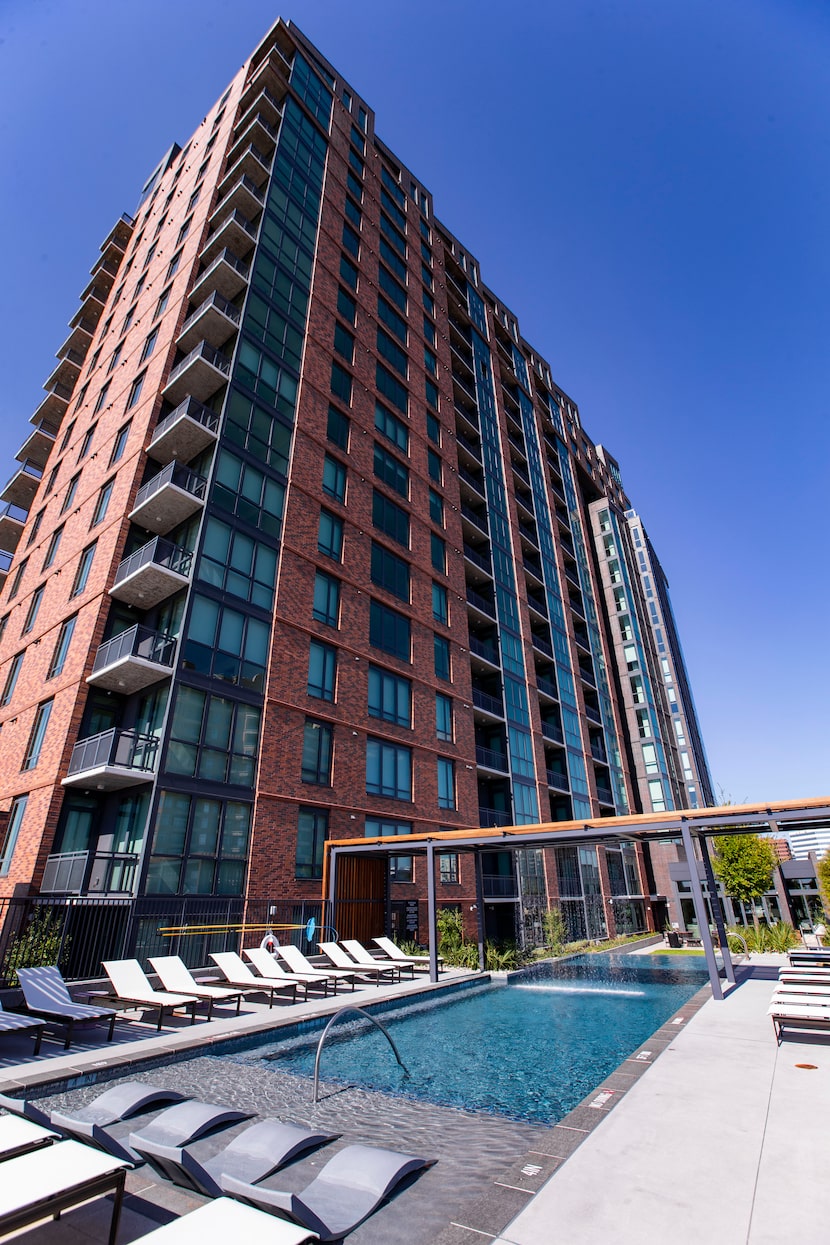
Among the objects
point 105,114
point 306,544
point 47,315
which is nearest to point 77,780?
point 306,544

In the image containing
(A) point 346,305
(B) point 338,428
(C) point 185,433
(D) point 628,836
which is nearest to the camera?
(D) point 628,836

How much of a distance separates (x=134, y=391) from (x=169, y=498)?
7.69 metres

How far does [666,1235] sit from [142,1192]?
3.37 metres

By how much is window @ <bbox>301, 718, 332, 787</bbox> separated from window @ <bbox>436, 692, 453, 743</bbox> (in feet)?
21.8

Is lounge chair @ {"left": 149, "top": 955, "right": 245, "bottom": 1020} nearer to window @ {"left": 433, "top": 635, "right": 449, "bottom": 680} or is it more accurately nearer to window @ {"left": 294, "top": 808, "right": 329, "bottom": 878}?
window @ {"left": 294, "top": 808, "right": 329, "bottom": 878}

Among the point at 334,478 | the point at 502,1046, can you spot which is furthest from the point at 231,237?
the point at 502,1046

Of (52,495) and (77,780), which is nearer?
(77,780)

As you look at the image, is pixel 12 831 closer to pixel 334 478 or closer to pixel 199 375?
pixel 199 375

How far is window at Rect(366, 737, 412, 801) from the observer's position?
67.6 feet

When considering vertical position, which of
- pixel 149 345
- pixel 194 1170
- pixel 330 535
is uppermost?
pixel 149 345

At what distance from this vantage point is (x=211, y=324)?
2023 centimetres

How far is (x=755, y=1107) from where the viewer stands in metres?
5.35

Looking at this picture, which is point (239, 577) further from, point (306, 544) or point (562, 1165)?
point (562, 1165)

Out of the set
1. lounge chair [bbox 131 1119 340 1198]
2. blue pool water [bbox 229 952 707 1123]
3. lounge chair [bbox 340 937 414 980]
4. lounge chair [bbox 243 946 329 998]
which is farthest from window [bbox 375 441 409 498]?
lounge chair [bbox 131 1119 340 1198]
